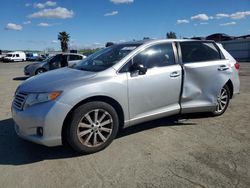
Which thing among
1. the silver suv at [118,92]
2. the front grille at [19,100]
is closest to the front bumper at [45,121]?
the silver suv at [118,92]

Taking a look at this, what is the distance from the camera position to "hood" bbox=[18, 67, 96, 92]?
3754mm

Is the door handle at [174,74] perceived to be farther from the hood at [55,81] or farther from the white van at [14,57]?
the white van at [14,57]

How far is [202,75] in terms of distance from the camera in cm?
512

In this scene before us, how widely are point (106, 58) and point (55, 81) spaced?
3.76ft

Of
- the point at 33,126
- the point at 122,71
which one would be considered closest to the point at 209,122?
the point at 122,71

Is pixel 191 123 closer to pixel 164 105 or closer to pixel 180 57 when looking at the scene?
pixel 164 105

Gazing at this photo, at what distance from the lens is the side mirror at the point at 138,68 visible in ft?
13.8

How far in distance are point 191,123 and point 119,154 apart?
1.92 metres

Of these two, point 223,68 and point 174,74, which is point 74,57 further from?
point 174,74

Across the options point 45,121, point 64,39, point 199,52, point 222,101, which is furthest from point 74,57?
point 64,39

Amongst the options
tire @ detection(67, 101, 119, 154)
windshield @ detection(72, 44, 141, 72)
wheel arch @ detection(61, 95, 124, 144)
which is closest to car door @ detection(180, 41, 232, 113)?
windshield @ detection(72, 44, 141, 72)

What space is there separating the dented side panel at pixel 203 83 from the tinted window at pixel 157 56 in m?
0.36

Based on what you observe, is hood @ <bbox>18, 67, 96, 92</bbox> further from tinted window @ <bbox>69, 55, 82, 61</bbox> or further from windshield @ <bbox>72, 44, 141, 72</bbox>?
tinted window @ <bbox>69, 55, 82, 61</bbox>

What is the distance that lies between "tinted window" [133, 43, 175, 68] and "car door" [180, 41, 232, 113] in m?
0.30
